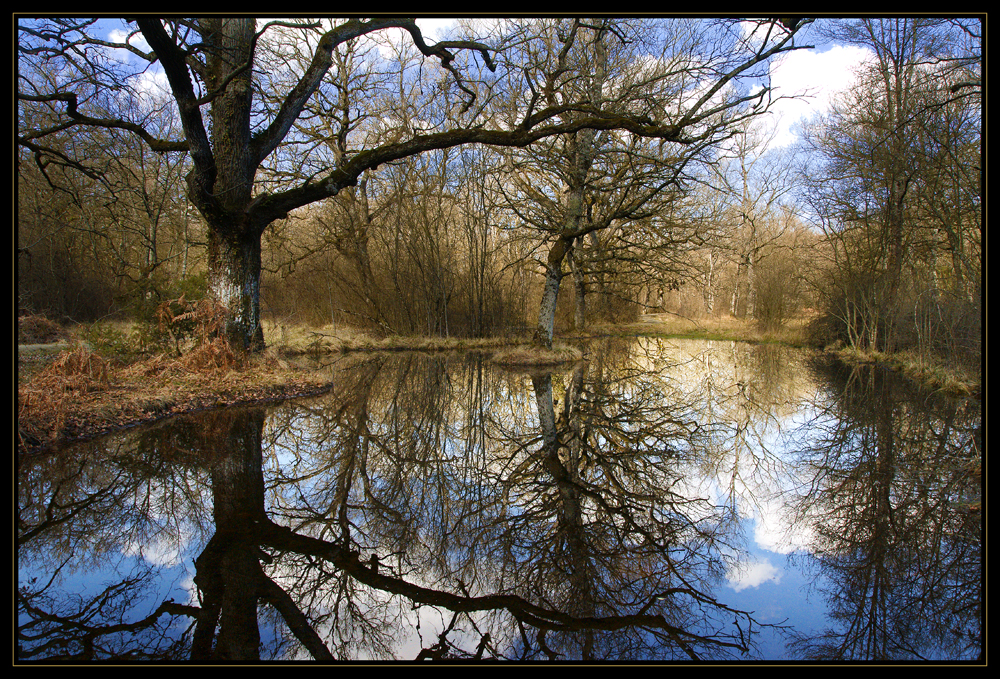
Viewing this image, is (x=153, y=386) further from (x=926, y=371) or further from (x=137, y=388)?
(x=926, y=371)

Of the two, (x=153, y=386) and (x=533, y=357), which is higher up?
(x=153, y=386)

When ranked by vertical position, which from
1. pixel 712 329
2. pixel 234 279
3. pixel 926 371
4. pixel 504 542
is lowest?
pixel 504 542

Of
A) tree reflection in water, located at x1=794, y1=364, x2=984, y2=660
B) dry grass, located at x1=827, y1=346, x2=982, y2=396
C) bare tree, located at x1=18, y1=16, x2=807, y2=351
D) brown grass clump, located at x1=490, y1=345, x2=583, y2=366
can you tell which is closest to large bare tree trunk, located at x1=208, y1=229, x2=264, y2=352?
bare tree, located at x1=18, y1=16, x2=807, y2=351

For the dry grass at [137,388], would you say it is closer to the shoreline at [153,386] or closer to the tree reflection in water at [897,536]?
the shoreline at [153,386]

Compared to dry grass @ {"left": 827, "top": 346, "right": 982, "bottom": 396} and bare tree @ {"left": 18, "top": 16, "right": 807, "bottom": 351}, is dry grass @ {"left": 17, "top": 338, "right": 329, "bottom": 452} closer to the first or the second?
bare tree @ {"left": 18, "top": 16, "right": 807, "bottom": 351}

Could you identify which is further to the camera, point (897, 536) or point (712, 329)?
point (712, 329)

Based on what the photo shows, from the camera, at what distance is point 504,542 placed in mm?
3559

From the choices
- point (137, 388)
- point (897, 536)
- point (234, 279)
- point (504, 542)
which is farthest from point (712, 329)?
point (504, 542)

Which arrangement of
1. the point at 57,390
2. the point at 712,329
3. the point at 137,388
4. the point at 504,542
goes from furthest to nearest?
the point at 712,329, the point at 137,388, the point at 57,390, the point at 504,542

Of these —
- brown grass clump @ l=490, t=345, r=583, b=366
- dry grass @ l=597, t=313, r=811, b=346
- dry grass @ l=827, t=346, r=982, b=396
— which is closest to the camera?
dry grass @ l=827, t=346, r=982, b=396

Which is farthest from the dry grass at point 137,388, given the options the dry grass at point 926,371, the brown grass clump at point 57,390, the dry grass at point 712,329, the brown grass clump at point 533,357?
the dry grass at point 712,329

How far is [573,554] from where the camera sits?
332 cm

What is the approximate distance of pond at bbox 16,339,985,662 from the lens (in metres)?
2.53
